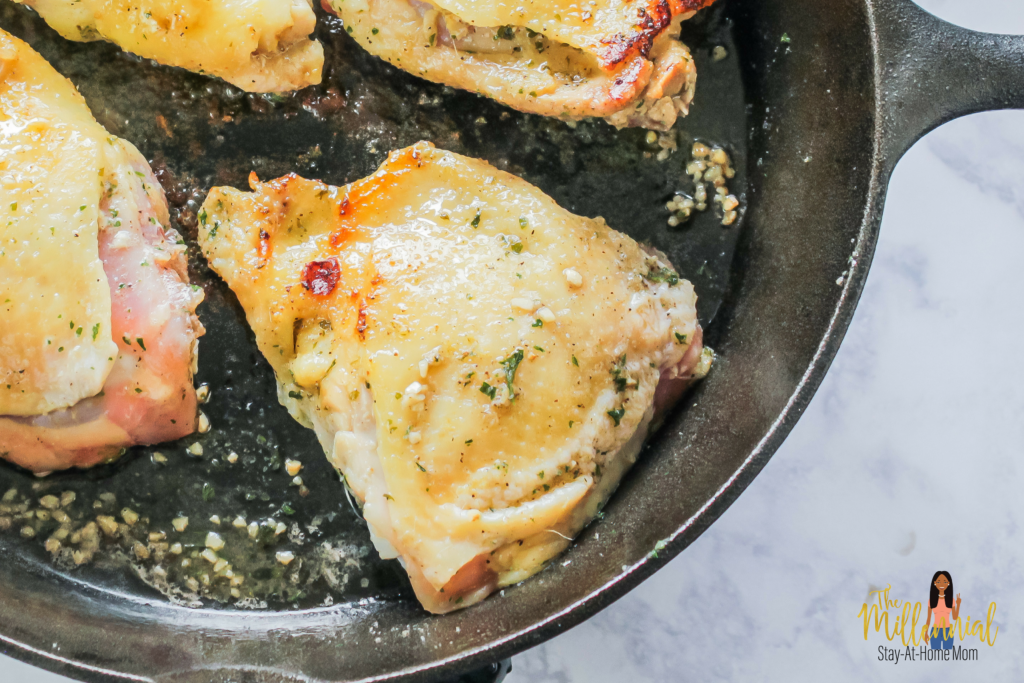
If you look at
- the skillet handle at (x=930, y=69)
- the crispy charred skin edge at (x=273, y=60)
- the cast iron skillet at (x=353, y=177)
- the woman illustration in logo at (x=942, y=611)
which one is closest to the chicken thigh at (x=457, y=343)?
the cast iron skillet at (x=353, y=177)

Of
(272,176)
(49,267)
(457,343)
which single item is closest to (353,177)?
(272,176)

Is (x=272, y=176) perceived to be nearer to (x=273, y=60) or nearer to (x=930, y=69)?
(x=273, y=60)

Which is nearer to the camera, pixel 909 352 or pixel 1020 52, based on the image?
pixel 1020 52

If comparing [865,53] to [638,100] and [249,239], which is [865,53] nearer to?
[638,100]

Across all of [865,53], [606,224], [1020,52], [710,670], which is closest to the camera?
[1020,52]

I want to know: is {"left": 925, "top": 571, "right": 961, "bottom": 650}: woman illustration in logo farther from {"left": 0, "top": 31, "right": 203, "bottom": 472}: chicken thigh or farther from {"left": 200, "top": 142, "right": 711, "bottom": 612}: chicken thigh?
{"left": 0, "top": 31, "right": 203, "bottom": 472}: chicken thigh

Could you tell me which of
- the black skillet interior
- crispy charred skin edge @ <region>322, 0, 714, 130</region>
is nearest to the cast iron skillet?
the black skillet interior

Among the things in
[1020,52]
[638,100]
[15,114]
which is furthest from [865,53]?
[15,114]
